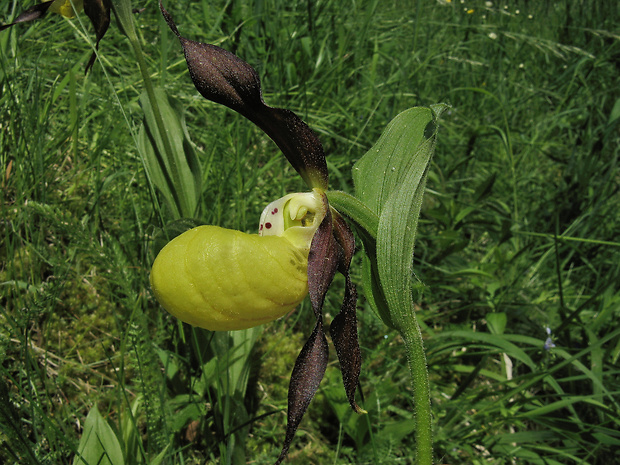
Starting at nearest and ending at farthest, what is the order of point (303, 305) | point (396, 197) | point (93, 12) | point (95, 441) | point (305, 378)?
point (396, 197)
point (305, 378)
point (95, 441)
point (93, 12)
point (303, 305)

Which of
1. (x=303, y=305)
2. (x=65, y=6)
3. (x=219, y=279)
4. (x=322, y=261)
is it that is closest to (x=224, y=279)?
(x=219, y=279)

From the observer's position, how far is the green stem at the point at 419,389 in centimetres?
88

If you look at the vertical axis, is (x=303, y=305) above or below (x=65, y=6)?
below

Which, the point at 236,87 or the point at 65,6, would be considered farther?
the point at 65,6

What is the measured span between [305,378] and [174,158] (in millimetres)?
848

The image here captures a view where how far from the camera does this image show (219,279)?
93 cm

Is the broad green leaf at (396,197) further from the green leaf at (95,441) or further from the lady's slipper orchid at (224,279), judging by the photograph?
the green leaf at (95,441)

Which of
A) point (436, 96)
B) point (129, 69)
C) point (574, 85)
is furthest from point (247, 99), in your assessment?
point (574, 85)

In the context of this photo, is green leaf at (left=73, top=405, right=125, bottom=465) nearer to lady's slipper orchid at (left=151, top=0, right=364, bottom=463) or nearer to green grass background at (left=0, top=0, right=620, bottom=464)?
green grass background at (left=0, top=0, right=620, bottom=464)

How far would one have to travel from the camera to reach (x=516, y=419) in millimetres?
1345

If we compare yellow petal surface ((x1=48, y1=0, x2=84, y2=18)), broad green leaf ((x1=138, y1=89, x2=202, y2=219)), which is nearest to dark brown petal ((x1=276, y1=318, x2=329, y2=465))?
broad green leaf ((x1=138, y1=89, x2=202, y2=219))

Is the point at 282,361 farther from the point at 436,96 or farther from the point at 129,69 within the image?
the point at 436,96

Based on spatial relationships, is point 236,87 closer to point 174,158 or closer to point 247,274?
point 247,274

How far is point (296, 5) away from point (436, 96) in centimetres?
79
